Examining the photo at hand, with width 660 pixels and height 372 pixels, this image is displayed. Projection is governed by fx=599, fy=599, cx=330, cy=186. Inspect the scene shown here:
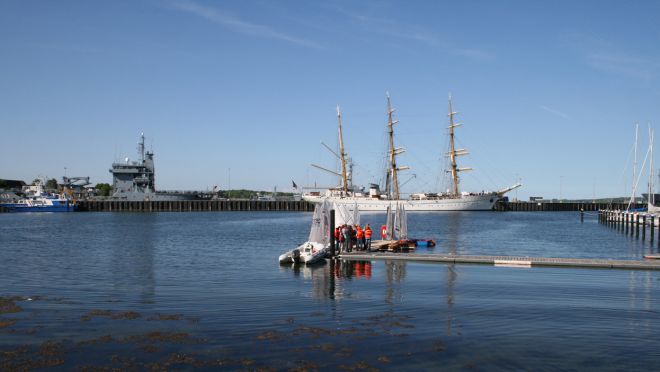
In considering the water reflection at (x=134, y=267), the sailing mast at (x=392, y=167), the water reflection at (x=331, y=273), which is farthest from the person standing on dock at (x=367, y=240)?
the sailing mast at (x=392, y=167)

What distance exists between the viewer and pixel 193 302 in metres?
20.4

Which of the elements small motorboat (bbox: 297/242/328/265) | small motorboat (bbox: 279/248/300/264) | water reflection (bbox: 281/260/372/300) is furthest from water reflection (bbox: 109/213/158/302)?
small motorboat (bbox: 297/242/328/265)

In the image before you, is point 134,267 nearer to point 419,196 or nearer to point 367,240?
point 367,240

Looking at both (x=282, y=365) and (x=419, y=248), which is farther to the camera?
(x=419, y=248)

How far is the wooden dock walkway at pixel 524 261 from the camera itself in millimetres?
29281

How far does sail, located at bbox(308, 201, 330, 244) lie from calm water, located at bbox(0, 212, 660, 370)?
9.52 ft

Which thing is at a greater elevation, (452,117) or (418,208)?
(452,117)

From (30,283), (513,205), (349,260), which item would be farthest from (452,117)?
(30,283)

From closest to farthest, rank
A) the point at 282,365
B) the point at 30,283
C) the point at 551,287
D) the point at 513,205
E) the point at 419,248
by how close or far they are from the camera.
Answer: the point at 282,365
the point at 551,287
the point at 30,283
the point at 419,248
the point at 513,205

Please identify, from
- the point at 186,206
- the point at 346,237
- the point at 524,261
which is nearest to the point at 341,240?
the point at 346,237

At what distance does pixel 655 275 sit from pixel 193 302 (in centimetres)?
2079

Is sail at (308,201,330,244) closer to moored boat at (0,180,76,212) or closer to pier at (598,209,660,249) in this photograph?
pier at (598,209,660,249)

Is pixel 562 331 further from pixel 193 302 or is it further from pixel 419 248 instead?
pixel 419 248

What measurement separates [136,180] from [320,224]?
133780 millimetres
